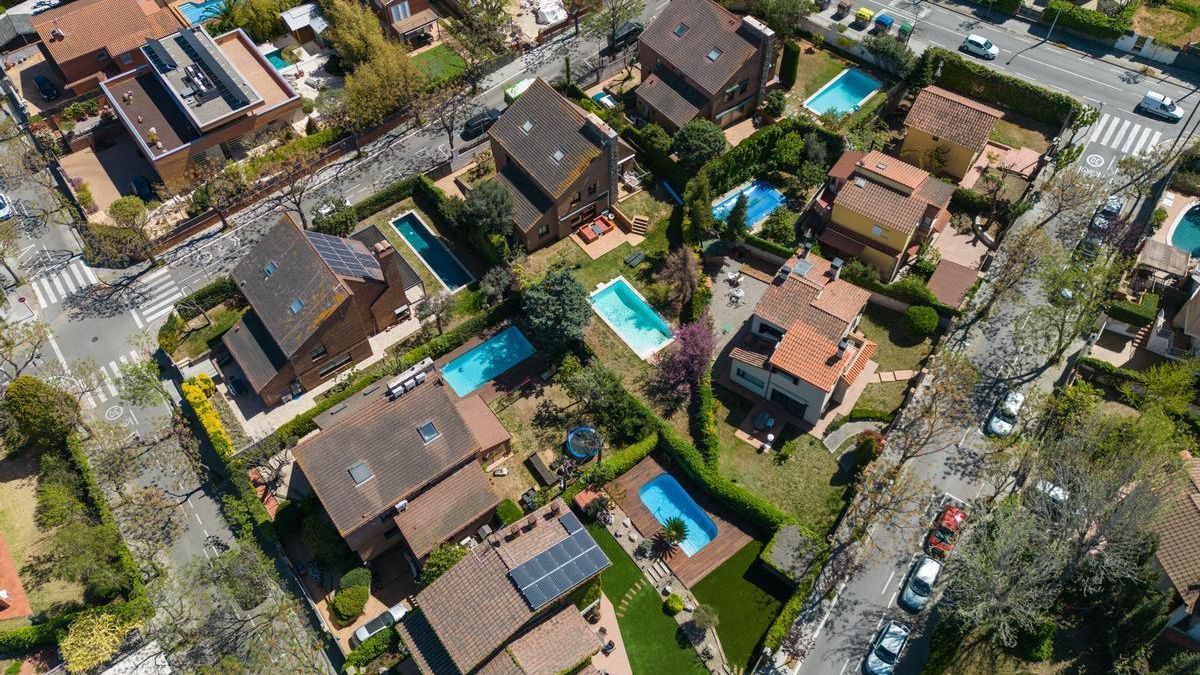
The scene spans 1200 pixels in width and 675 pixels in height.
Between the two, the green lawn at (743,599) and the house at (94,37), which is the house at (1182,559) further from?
the house at (94,37)

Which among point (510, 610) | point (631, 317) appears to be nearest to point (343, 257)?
point (631, 317)

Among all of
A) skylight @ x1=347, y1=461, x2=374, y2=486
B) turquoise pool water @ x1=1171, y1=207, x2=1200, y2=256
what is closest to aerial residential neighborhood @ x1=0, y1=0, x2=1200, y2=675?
skylight @ x1=347, y1=461, x2=374, y2=486

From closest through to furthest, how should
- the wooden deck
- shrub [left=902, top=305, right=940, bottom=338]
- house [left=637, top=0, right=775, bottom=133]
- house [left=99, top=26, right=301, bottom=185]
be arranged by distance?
the wooden deck, shrub [left=902, top=305, right=940, bottom=338], house [left=637, top=0, right=775, bottom=133], house [left=99, top=26, right=301, bottom=185]

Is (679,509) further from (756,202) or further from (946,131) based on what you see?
(946,131)

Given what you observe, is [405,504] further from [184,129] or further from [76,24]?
[76,24]

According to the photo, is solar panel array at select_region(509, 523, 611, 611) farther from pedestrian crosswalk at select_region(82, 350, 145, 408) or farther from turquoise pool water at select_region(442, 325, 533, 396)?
pedestrian crosswalk at select_region(82, 350, 145, 408)

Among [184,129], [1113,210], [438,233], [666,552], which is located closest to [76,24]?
[184,129]

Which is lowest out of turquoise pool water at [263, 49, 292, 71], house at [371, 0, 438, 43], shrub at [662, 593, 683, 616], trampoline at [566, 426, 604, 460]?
shrub at [662, 593, 683, 616]
